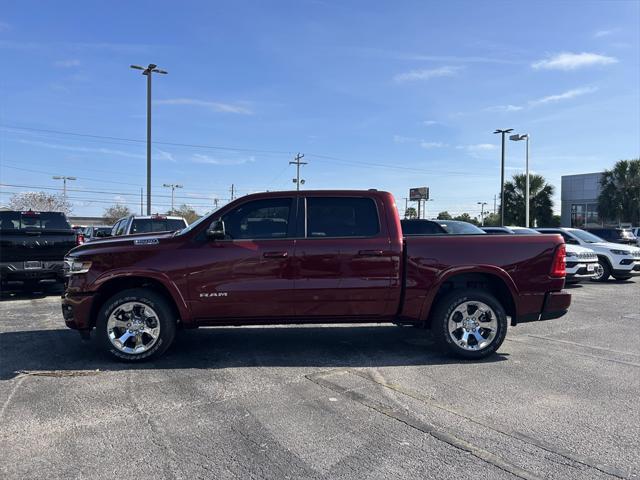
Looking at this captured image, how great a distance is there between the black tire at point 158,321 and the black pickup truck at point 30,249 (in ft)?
19.7

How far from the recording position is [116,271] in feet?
18.3

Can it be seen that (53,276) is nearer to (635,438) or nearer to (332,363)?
(332,363)

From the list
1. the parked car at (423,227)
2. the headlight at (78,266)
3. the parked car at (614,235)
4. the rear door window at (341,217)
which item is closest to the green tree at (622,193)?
the parked car at (614,235)

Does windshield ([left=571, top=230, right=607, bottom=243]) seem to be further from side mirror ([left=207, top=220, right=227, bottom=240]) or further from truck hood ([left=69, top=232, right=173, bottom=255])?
truck hood ([left=69, top=232, right=173, bottom=255])

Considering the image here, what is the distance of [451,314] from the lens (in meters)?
5.89

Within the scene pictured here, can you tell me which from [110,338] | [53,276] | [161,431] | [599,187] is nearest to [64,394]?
[110,338]

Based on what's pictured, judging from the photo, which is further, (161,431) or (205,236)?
(205,236)

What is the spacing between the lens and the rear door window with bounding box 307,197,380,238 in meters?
5.86

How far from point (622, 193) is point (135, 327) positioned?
42.1 meters

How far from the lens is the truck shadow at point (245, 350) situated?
18.5 ft

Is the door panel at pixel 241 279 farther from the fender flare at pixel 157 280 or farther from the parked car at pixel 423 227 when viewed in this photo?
the parked car at pixel 423 227

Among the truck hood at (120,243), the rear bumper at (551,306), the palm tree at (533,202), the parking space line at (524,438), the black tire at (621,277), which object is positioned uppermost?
the palm tree at (533,202)

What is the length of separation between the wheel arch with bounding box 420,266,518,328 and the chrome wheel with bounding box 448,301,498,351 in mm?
272

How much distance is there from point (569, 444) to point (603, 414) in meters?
0.80
